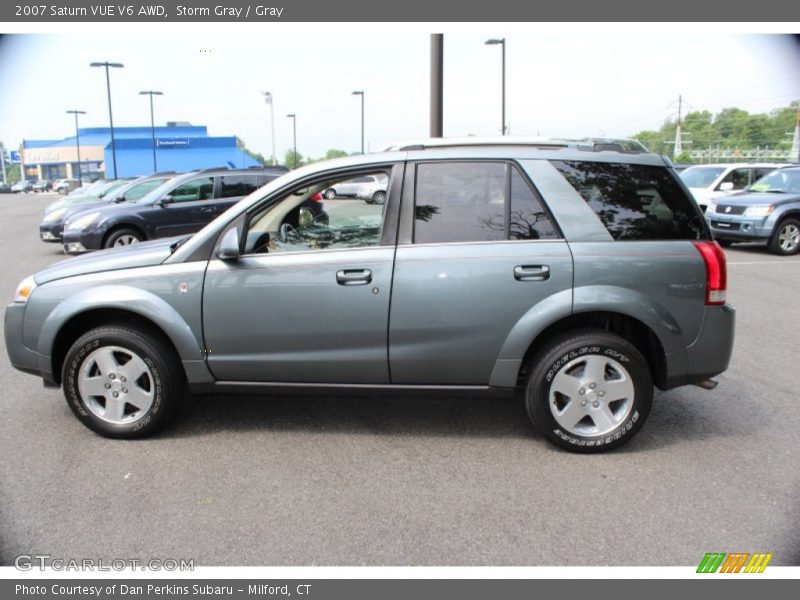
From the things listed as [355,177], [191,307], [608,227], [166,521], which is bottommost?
[166,521]

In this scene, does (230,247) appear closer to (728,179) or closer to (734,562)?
(734,562)

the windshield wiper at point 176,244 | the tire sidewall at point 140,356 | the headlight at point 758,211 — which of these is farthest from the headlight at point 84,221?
the headlight at point 758,211

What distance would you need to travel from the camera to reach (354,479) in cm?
360

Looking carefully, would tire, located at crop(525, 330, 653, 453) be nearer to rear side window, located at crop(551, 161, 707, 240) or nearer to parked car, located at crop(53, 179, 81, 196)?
rear side window, located at crop(551, 161, 707, 240)

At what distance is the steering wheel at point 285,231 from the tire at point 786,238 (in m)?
11.7

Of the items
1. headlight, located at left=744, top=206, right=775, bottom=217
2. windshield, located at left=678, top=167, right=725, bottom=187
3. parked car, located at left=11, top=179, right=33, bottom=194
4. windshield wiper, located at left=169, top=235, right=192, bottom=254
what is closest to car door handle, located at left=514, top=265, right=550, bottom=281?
windshield wiper, located at left=169, top=235, right=192, bottom=254

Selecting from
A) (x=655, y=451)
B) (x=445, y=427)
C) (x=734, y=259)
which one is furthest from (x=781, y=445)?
(x=734, y=259)

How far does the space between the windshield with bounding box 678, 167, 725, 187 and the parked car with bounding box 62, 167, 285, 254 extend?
406 inches

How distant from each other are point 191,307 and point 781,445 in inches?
149

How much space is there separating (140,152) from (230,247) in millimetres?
91828

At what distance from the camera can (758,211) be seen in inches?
499

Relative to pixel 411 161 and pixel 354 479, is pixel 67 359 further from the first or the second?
pixel 411 161

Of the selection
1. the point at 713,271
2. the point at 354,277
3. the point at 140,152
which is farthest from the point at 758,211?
the point at 140,152

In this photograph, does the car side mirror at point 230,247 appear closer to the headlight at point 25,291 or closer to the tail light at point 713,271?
the headlight at point 25,291
